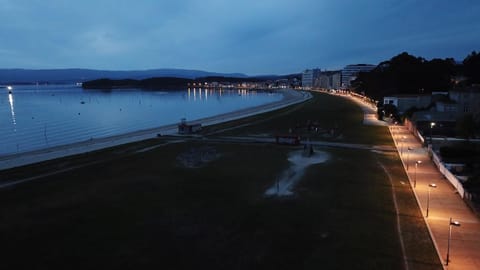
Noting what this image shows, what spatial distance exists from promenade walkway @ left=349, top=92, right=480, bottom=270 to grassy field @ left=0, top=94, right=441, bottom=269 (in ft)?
1.75

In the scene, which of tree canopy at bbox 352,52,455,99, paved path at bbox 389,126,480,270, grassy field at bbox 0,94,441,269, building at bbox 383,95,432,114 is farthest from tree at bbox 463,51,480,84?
grassy field at bbox 0,94,441,269

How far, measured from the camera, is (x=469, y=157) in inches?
1034

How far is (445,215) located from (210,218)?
11744mm

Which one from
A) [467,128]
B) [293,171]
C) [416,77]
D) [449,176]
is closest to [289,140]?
[293,171]

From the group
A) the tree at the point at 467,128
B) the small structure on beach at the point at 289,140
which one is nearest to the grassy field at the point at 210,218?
the small structure on beach at the point at 289,140

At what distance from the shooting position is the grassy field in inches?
547

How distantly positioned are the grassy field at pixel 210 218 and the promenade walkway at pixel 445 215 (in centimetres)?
53

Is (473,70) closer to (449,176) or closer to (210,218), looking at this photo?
(449,176)

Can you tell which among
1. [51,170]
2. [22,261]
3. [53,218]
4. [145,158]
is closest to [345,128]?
[145,158]

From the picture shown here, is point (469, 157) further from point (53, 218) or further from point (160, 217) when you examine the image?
point (53, 218)

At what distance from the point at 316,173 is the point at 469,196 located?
32.6 feet

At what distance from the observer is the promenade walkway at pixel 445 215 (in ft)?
44.2

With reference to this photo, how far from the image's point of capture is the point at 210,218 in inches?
705

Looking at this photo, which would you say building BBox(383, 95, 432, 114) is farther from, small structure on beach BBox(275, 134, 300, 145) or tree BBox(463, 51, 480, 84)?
small structure on beach BBox(275, 134, 300, 145)
